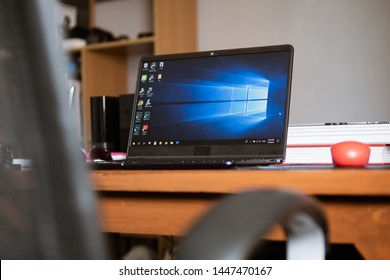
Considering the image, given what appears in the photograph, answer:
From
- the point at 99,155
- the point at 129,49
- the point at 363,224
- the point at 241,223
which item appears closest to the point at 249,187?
the point at 363,224

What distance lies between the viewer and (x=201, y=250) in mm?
353

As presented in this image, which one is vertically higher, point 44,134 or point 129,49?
point 129,49

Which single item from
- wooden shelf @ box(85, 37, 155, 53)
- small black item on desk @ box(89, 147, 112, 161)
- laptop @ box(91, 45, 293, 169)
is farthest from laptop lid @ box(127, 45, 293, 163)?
wooden shelf @ box(85, 37, 155, 53)

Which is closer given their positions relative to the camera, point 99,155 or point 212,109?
point 212,109

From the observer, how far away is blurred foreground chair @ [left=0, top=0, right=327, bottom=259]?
306mm

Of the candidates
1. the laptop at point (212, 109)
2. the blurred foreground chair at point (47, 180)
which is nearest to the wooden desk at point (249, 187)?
the laptop at point (212, 109)

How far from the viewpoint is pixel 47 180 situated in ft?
1.04

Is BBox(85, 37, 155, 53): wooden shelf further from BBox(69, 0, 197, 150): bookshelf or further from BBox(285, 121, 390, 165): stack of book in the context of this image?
BBox(285, 121, 390, 165): stack of book

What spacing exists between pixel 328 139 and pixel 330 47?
1.43 metres

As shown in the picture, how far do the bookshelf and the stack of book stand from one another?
1.37 meters

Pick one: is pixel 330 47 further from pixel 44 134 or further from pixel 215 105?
pixel 44 134

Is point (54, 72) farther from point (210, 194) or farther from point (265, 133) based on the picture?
point (265, 133)

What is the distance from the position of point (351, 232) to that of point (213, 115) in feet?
1.54
